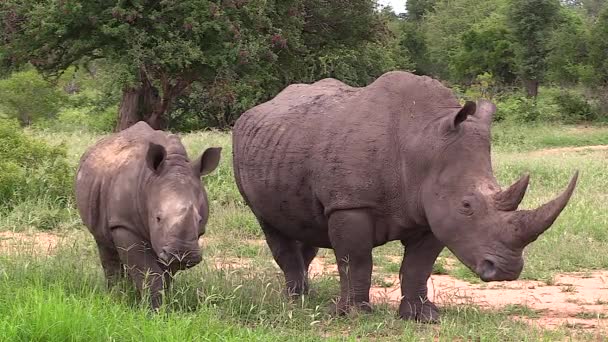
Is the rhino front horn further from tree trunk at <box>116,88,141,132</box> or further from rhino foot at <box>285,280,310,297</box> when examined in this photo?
tree trunk at <box>116,88,141,132</box>

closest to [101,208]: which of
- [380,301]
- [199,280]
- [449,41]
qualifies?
[199,280]

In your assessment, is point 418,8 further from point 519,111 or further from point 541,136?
point 541,136

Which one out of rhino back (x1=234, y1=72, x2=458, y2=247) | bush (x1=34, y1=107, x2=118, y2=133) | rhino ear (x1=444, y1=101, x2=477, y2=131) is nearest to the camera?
rhino ear (x1=444, y1=101, x2=477, y2=131)

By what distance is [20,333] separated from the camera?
4.74 metres

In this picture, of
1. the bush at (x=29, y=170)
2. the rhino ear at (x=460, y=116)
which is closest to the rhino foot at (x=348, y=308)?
the rhino ear at (x=460, y=116)

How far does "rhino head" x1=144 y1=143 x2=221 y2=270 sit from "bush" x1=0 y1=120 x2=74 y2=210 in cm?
516

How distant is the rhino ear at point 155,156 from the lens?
5.70 meters

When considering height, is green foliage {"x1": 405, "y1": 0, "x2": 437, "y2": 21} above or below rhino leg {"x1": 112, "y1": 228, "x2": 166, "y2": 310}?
above

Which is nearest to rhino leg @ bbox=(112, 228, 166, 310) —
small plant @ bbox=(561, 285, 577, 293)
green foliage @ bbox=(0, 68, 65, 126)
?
small plant @ bbox=(561, 285, 577, 293)

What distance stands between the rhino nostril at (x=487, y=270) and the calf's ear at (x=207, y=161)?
1.90 meters

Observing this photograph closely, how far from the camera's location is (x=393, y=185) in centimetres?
592

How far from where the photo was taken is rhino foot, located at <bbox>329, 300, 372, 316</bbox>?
239 inches

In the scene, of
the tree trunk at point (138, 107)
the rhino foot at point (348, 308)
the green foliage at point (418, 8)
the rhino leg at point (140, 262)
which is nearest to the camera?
the rhino leg at point (140, 262)

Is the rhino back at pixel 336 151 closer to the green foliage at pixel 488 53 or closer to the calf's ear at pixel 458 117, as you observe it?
the calf's ear at pixel 458 117
